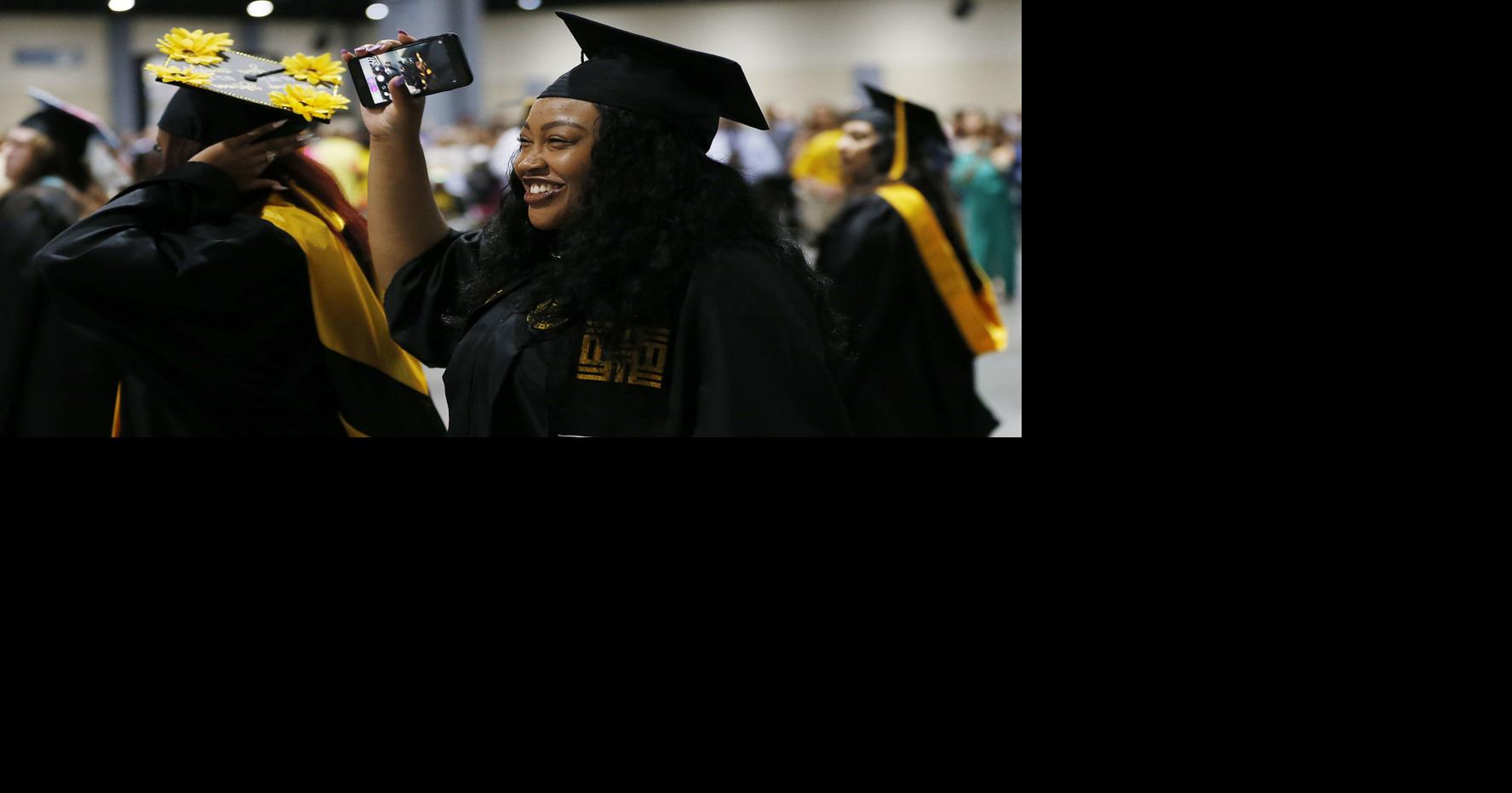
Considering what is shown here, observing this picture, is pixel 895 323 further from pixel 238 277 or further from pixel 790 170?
pixel 790 170

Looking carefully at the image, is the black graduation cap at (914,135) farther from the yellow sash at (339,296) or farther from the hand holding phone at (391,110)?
the hand holding phone at (391,110)

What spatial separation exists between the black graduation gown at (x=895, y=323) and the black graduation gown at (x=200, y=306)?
251 cm

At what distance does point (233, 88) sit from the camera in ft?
7.90

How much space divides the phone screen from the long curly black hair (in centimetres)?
32

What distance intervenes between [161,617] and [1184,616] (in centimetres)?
197

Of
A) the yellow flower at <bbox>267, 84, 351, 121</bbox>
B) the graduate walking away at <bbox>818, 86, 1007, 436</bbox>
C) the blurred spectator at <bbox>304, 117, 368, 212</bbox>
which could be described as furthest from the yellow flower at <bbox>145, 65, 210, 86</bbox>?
A: the blurred spectator at <bbox>304, 117, 368, 212</bbox>

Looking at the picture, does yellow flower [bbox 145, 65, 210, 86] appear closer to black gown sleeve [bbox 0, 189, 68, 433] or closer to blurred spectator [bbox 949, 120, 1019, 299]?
black gown sleeve [bbox 0, 189, 68, 433]

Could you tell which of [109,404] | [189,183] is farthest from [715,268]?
[109,404]

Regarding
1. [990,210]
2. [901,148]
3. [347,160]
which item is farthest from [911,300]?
[990,210]

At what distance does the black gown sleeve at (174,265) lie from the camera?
2.41m

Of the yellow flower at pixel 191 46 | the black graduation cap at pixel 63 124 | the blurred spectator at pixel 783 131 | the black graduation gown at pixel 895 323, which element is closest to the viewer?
the yellow flower at pixel 191 46

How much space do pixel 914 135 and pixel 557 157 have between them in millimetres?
3296

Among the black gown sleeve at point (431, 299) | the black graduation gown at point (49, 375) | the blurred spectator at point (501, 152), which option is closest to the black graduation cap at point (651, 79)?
the black gown sleeve at point (431, 299)

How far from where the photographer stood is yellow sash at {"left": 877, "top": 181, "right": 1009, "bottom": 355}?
5047 millimetres
